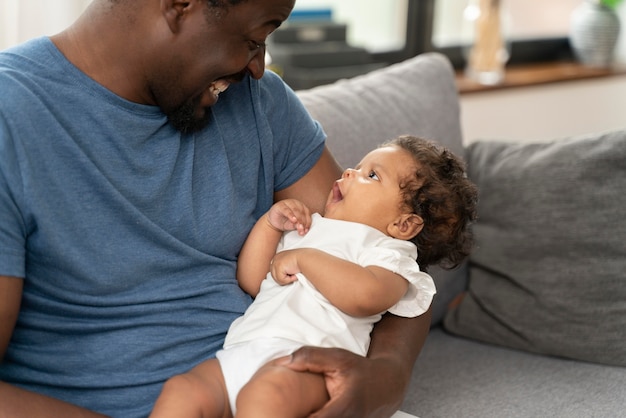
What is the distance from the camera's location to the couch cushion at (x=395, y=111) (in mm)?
1912

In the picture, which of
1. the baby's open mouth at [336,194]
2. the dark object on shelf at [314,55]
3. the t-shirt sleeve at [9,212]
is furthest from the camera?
the dark object on shelf at [314,55]

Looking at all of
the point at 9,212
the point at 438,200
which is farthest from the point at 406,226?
the point at 9,212

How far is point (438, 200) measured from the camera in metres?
1.43

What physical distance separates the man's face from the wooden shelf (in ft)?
6.81

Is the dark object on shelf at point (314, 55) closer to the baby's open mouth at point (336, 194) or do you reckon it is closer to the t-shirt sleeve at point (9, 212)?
the baby's open mouth at point (336, 194)

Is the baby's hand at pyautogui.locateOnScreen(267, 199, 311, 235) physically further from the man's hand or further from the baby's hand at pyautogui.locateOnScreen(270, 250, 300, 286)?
the man's hand

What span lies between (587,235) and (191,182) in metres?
1.03

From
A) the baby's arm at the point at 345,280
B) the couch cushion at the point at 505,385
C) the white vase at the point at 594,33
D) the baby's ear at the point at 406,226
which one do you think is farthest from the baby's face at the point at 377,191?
the white vase at the point at 594,33

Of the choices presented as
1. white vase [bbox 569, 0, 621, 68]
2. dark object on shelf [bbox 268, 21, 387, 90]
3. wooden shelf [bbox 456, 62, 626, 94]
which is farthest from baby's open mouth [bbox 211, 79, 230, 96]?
white vase [bbox 569, 0, 621, 68]

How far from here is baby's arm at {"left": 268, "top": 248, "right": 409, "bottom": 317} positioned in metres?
1.30

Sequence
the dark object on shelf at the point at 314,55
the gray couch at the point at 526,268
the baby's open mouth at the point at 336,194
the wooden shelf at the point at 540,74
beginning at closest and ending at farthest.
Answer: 1. the baby's open mouth at the point at 336,194
2. the gray couch at the point at 526,268
3. the dark object on shelf at the point at 314,55
4. the wooden shelf at the point at 540,74

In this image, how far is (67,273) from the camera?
4.13ft

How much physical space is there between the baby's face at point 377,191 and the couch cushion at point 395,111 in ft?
1.24

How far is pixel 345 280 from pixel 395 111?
0.84 meters
